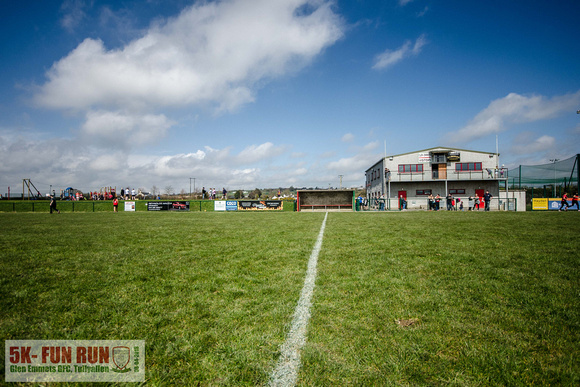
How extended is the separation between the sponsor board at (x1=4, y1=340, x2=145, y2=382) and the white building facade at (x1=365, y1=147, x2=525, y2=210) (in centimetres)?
3521

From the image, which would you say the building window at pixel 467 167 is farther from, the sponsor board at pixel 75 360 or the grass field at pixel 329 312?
the sponsor board at pixel 75 360

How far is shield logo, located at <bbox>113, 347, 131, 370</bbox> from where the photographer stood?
7.06 ft

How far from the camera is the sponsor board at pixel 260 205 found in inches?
1225

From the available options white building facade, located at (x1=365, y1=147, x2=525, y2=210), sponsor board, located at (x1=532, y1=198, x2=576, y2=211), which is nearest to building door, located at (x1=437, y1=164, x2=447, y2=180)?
white building facade, located at (x1=365, y1=147, x2=525, y2=210)

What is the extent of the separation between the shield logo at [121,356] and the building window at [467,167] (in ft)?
140

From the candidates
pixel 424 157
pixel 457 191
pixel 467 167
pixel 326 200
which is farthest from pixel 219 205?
pixel 467 167

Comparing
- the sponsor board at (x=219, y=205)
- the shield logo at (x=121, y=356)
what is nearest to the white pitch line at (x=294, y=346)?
the shield logo at (x=121, y=356)

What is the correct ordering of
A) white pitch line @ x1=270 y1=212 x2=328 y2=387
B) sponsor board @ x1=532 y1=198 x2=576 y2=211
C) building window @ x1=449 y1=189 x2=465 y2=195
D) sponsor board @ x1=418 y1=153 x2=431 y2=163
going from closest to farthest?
white pitch line @ x1=270 y1=212 x2=328 y2=387, sponsor board @ x1=532 y1=198 x2=576 y2=211, building window @ x1=449 y1=189 x2=465 y2=195, sponsor board @ x1=418 y1=153 x2=431 y2=163

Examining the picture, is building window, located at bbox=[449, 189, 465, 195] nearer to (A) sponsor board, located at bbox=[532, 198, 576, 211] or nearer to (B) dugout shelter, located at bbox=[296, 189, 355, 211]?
(A) sponsor board, located at bbox=[532, 198, 576, 211]

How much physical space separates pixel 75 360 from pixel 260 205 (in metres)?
29.0

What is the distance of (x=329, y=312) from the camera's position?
9.70ft

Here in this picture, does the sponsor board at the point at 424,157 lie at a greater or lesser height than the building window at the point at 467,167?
greater

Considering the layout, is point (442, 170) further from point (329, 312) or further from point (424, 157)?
point (329, 312)

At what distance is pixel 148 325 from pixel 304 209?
99.4ft
